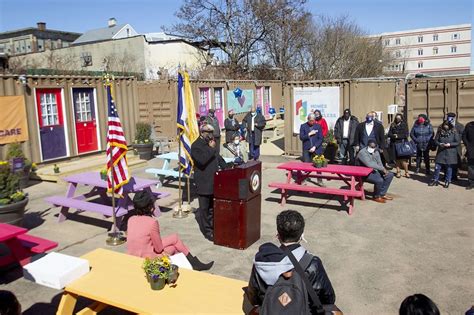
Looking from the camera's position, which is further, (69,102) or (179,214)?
(69,102)

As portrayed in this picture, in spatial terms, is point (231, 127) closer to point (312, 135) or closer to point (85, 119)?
point (312, 135)

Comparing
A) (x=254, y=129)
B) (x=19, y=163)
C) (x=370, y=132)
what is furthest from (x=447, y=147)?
(x=19, y=163)

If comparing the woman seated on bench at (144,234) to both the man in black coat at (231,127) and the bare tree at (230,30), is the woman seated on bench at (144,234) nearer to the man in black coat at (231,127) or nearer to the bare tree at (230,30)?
the man in black coat at (231,127)

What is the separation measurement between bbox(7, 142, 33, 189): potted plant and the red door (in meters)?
2.53

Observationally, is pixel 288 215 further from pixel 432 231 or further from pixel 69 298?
pixel 432 231

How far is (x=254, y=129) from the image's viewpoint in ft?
47.9

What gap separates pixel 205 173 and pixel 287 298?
15.6 ft

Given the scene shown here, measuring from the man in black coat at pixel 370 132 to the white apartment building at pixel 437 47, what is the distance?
83.1 m

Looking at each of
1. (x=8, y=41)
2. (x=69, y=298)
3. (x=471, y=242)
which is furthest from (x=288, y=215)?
(x=8, y=41)

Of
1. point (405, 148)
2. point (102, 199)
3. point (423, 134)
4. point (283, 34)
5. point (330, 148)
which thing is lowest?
point (102, 199)

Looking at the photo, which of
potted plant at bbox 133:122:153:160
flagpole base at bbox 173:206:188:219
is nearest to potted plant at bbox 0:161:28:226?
flagpole base at bbox 173:206:188:219

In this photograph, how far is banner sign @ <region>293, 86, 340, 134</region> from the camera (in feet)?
48.7

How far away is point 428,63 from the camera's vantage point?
92.0 meters

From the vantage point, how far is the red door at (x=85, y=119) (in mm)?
14711
